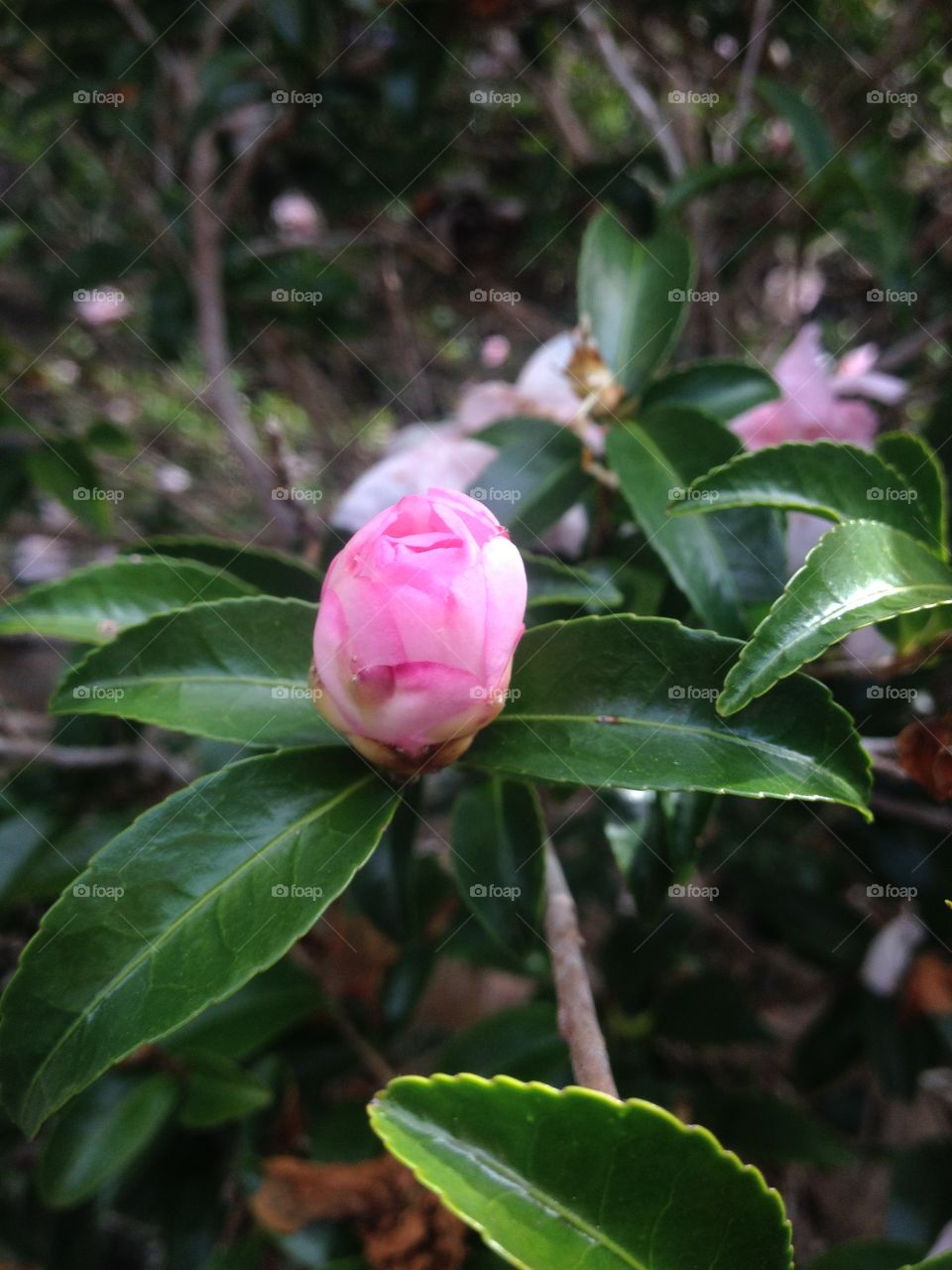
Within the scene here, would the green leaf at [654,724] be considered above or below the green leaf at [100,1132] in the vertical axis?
above

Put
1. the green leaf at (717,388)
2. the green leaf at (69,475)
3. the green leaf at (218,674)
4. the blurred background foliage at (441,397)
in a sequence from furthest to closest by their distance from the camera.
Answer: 1. the green leaf at (69,475)
2. the blurred background foliage at (441,397)
3. the green leaf at (717,388)
4. the green leaf at (218,674)

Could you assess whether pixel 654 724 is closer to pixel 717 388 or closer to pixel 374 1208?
pixel 717 388

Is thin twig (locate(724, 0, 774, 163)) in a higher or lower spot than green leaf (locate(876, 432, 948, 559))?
higher

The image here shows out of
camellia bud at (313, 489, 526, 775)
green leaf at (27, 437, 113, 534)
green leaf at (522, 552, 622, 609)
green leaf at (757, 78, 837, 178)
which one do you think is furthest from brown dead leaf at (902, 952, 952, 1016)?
green leaf at (27, 437, 113, 534)

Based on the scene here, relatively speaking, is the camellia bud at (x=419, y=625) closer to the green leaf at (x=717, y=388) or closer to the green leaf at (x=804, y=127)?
the green leaf at (x=717, y=388)

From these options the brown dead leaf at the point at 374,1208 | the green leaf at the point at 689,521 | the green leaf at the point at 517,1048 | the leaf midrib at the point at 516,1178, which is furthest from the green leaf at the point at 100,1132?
the green leaf at the point at 689,521

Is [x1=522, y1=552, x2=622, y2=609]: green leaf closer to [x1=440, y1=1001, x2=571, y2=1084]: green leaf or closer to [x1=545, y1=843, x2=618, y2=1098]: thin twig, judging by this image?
[x1=545, y1=843, x2=618, y2=1098]: thin twig
